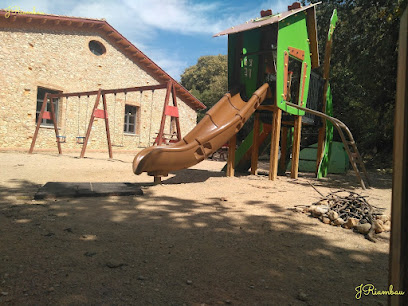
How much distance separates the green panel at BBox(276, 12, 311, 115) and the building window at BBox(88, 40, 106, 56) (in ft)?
35.9

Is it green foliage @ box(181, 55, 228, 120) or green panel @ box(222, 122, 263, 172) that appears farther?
green foliage @ box(181, 55, 228, 120)

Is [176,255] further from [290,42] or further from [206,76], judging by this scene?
[206,76]

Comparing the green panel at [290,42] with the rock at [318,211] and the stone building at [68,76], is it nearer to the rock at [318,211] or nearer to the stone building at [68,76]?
the rock at [318,211]

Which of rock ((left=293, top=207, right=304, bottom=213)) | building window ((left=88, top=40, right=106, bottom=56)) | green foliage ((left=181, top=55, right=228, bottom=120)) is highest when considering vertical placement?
green foliage ((left=181, top=55, right=228, bottom=120))

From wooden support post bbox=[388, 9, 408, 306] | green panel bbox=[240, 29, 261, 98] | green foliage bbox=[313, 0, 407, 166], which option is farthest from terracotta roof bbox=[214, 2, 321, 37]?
wooden support post bbox=[388, 9, 408, 306]

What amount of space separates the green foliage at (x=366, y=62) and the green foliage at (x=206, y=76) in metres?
12.8

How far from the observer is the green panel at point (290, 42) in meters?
5.92

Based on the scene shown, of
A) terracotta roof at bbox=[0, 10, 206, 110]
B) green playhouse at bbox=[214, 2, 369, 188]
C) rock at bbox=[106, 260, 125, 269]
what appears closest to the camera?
rock at bbox=[106, 260, 125, 269]

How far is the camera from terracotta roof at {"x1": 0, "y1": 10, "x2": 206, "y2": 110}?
38.5ft

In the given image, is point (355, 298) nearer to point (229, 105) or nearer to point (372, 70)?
point (229, 105)

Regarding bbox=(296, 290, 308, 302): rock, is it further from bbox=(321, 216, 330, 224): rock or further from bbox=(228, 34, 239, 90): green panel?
bbox=(228, 34, 239, 90): green panel

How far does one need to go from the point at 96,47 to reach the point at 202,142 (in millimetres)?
11753

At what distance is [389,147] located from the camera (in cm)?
1244

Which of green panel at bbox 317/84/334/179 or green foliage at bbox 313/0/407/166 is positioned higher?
green foliage at bbox 313/0/407/166
